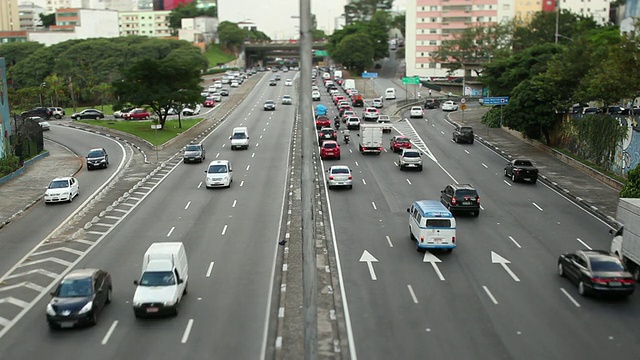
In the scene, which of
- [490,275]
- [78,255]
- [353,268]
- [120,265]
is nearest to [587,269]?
[490,275]

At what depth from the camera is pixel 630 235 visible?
26.1 metres

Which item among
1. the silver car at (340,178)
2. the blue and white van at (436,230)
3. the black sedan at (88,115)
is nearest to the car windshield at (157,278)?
the blue and white van at (436,230)

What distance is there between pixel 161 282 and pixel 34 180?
31.5 metres

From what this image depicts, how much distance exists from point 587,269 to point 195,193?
26.0 m

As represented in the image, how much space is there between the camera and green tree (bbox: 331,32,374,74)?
155 meters

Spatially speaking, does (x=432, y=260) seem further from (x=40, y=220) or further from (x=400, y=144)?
(x=400, y=144)

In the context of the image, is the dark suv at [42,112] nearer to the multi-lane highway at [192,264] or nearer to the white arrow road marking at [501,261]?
the multi-lane highway at [192,264]

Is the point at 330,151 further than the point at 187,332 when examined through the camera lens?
Yes

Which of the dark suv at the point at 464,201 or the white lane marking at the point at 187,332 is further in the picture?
the dark suv at the point at 464,201

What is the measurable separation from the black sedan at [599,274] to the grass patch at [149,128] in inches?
1748

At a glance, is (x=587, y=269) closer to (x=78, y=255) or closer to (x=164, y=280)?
(x=164, y=280)

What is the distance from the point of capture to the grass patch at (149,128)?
68.5 meters

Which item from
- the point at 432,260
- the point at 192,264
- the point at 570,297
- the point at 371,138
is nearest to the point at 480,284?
the point at 570,297

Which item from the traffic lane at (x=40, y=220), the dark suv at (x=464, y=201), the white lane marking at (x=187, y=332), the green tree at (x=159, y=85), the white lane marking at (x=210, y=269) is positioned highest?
the green tree at (x=159, y=85)
